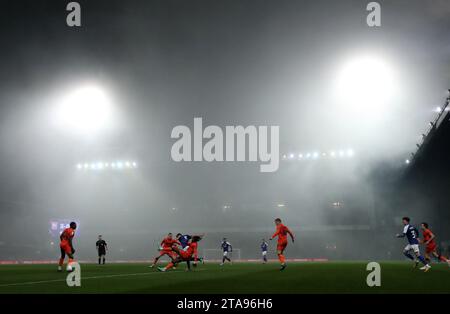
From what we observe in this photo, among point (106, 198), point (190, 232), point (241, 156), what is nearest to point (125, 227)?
point (106, 198)

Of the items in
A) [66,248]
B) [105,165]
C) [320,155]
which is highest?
Answer: [320,155]

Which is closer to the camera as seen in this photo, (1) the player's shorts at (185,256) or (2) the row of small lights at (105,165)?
(1) the player's shorts at (185,256)

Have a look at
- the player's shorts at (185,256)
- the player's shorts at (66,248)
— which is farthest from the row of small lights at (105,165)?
the player's shorts at (185,256)

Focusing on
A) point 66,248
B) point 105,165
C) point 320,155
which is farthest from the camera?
point 105,165

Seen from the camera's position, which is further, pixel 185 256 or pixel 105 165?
pixel 105 165

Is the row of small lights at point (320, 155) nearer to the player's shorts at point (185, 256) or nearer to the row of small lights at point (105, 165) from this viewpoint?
the row of small lights at point (105, 165)

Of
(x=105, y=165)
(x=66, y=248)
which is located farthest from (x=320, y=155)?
(x=66, y=248)

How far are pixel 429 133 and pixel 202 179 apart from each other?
3990cm

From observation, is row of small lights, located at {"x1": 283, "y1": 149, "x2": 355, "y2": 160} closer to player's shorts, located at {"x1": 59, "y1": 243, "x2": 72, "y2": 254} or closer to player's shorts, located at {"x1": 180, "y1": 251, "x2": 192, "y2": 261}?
player's shorts, located at {"x1": 180, "y1": 251, "x2": 192, "y2": 261}

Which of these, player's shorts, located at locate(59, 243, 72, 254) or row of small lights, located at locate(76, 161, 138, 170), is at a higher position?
row of small lights, located at locate(76, 161, 138, 170)

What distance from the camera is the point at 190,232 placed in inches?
2886

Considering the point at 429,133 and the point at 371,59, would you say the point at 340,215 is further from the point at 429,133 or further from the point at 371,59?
the point at 371,59

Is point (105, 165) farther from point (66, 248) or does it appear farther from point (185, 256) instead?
point (185, 256)

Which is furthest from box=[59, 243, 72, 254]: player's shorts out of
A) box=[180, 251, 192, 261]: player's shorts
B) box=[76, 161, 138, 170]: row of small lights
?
box=[76, 161, 138, 170]: row of small lights
